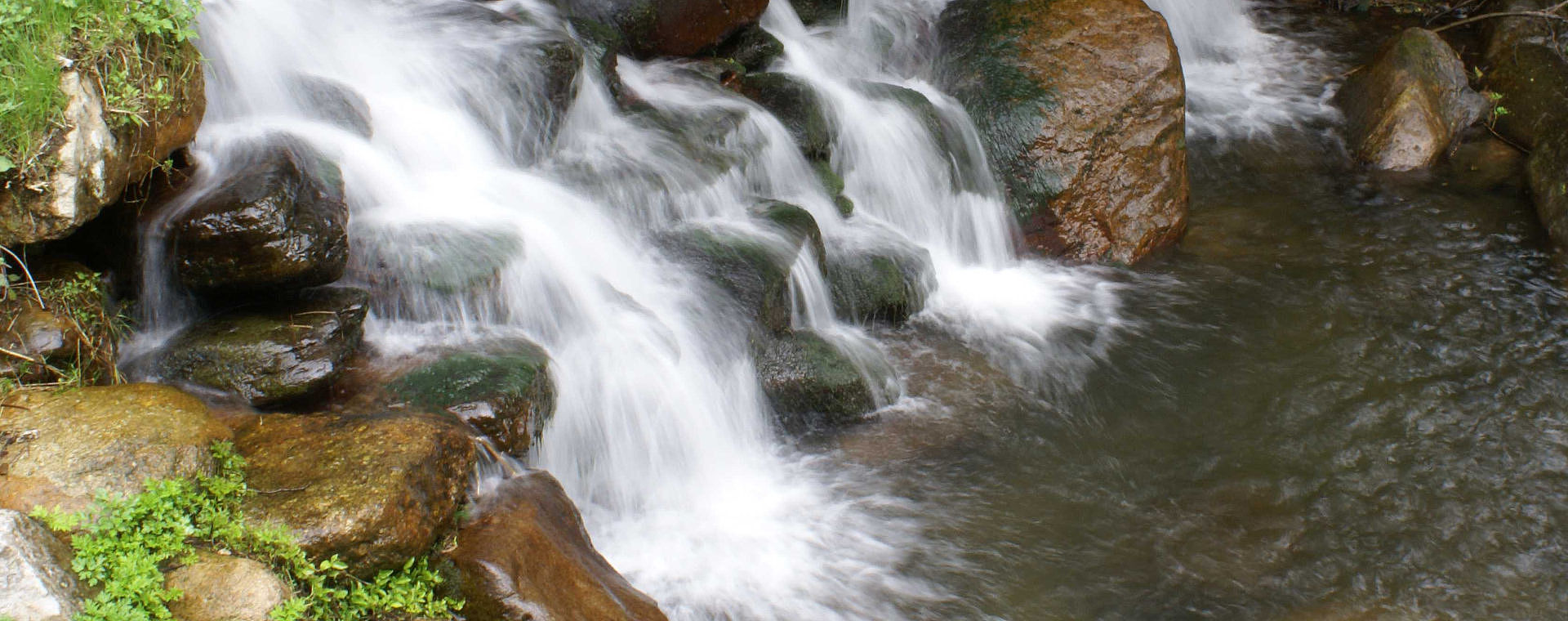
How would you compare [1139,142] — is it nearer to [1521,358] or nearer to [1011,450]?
[1521,358]

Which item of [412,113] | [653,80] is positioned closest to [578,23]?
[653,80]

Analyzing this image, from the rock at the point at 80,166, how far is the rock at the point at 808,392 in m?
2.87

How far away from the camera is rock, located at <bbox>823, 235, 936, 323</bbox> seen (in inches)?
259

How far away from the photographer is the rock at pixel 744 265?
5875 mm

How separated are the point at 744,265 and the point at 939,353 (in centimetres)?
129

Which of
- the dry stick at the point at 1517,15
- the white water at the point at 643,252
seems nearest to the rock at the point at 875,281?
the white water at the point at 643,252

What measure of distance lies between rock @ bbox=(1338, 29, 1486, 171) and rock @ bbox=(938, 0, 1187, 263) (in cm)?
212

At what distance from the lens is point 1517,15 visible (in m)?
9.79

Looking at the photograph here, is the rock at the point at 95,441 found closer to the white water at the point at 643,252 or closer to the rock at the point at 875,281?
the white water at the point at 643,252

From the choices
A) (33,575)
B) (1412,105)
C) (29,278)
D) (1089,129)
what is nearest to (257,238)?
(29,278)

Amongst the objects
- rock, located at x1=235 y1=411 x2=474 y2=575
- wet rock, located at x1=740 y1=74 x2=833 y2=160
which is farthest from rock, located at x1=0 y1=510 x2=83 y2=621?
wet rock, located at x1=740 y1=74 x2=833 y2=160

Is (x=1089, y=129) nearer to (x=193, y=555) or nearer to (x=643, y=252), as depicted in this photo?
(x=643, y=252)

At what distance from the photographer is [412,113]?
6.23m

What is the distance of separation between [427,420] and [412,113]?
9.71 ft
